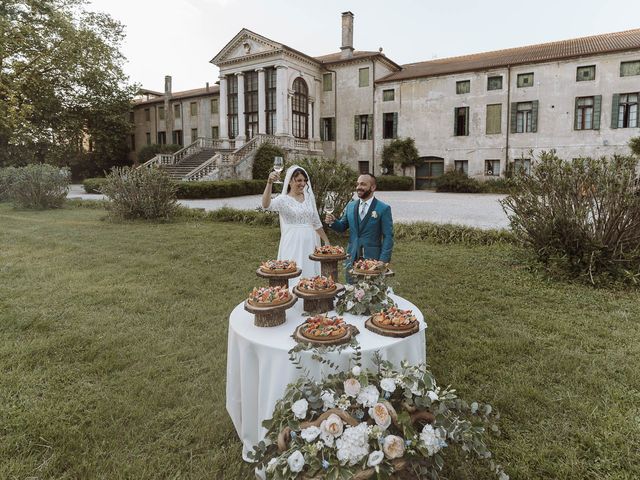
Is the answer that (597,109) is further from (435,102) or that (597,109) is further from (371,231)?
(371,231)

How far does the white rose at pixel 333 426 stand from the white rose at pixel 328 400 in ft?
0.45

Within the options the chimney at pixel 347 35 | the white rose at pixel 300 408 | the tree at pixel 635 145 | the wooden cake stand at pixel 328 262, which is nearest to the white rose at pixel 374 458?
the white rose at pixel 300 408

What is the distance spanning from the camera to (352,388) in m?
2.01

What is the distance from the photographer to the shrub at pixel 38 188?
1722cm

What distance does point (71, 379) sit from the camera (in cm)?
400

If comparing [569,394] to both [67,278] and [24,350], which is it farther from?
[67,278]

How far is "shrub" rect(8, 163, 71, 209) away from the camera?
17.2 metres

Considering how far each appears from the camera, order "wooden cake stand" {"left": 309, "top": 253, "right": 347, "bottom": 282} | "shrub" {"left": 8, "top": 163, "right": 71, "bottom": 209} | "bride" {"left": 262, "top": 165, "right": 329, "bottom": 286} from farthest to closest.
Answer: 1. "shrub" {"left": 8, "top": 163, "right": 71, "bottom": 209}
2. "bride" {"left": 262, "top": 165, "right": 329, "bottom": 286}
3. "wooden cake stand" {"left": 309, "top": 253, "right": 347, "bottom": 282}

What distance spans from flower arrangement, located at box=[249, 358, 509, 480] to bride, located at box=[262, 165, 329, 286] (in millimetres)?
2316

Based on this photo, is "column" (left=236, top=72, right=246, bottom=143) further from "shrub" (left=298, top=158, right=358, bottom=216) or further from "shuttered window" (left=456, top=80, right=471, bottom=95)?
"shrub" (left=298, top=158, right=358, bottom=216)

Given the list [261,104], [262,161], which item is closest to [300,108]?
[261,104]

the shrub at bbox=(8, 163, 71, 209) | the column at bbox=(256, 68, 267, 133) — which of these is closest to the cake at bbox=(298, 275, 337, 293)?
the shrub at bbox=(8, 163, 71, 209)

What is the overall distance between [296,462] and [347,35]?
36.0 metres

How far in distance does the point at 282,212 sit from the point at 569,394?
10.3 feet
